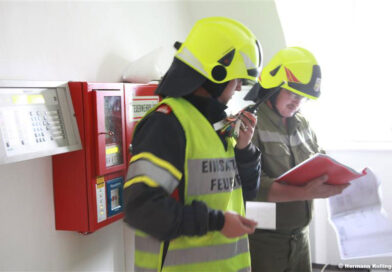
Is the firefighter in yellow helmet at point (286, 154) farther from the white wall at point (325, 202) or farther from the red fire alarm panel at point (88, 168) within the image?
the white wall at point (325, 202)

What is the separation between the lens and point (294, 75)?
218cm

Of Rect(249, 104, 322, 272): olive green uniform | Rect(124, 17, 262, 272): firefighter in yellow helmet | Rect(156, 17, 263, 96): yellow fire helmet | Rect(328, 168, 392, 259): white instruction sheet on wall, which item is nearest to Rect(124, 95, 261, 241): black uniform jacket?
Rect(124, 17, 262, 272): firefighter in yellow helmet

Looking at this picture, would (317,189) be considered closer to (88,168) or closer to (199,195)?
(199,195)

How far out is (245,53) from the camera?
140 centimetres

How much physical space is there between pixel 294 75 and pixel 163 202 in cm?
127

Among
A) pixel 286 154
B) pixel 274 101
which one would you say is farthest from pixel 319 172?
pixel 274 101

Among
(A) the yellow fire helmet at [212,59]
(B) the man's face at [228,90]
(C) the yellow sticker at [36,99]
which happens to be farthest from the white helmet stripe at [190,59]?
(C) the yellow sticker at [36,99]

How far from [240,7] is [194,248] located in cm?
244

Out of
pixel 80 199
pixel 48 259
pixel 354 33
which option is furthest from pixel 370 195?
pixel 354 33

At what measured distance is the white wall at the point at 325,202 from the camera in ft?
11.7

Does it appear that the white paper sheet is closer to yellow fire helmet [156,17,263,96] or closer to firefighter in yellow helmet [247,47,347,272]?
firefighter in yellow helmet [247,47,347,272]

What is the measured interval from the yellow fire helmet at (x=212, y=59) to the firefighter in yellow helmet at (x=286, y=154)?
703 millimetres

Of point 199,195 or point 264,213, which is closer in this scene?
point 199,195

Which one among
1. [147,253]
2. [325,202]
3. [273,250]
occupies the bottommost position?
[325,202]
